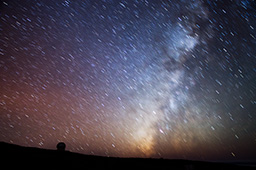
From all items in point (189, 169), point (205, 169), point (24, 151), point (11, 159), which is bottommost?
point (24, 151)

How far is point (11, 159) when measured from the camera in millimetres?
3314

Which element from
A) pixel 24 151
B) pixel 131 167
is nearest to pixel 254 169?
pixel 131 167

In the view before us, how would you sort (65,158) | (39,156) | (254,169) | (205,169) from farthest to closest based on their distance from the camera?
(254,169) < (205,169) < (65,158) < (39,156)

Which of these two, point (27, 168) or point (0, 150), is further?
point (0, 150)

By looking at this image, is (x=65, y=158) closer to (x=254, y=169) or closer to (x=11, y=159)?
(x=11, y=159)

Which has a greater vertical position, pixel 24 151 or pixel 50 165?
pixel 50 165

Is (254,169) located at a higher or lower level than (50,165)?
higher

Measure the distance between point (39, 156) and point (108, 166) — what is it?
2.00 meters

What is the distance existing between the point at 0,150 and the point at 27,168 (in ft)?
3.06

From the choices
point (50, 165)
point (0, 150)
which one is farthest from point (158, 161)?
point (0, 150)

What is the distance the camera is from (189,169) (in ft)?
12.7

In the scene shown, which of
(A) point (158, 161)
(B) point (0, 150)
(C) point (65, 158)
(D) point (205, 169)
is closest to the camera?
(B) point (0, 150)

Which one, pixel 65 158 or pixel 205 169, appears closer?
pixel 65 158

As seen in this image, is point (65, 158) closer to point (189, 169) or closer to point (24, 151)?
point (24, 151)
